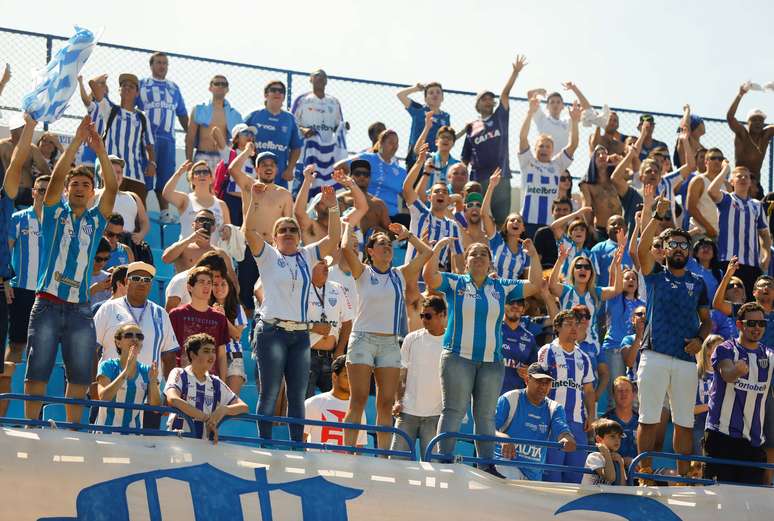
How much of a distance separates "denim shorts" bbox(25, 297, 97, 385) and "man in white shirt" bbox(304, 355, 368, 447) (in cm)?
204

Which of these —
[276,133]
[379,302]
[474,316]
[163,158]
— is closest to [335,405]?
[379,302]

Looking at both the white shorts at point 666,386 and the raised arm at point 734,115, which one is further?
the raised arm at point 734,115

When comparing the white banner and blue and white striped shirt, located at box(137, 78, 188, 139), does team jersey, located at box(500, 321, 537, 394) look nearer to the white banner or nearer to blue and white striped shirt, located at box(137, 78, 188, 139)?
the white banner

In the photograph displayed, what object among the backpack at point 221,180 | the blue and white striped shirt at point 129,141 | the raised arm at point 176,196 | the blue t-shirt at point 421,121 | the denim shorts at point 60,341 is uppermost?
the blue t-shirt at point 421,121

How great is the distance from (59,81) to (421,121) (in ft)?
25.4

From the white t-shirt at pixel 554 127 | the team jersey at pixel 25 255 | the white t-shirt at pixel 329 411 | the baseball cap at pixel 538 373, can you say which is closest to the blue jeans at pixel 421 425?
the white t-shirt at pixel 329 411

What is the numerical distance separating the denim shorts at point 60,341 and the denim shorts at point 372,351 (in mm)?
2108

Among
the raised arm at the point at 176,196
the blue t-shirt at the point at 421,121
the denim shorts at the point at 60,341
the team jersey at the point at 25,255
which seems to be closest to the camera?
the denim shorts at the point at 60,341

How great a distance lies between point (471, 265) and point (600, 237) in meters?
5.53

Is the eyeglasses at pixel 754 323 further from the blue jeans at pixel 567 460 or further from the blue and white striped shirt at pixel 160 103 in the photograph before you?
the blue and white striped shirt at pixel 160 103

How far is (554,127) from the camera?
1772 centimetres

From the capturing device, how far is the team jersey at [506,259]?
A: 14180 millimetres

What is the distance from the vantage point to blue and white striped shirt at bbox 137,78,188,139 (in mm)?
15562

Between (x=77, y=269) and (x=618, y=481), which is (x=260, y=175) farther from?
(x=618, y=481)
